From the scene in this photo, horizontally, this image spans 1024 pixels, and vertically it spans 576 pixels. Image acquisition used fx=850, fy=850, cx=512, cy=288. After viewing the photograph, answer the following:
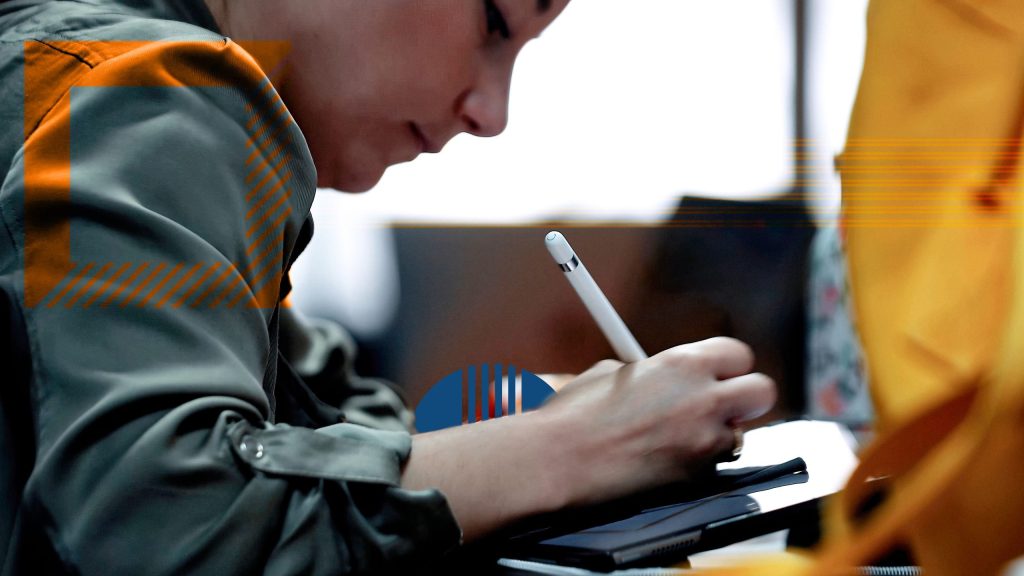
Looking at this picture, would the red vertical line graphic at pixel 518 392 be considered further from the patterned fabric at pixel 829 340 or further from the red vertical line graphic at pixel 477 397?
the patterned fabric at pixel 829 340

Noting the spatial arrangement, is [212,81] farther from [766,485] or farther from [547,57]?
[547,57]

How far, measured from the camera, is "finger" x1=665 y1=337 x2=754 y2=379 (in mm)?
321

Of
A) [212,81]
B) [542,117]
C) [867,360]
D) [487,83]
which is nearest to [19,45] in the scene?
[212,81]

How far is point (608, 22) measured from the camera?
729 millimetres

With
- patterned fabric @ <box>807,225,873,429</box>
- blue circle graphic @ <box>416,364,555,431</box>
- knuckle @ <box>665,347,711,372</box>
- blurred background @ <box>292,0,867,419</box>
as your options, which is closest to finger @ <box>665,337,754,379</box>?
knuckle @ <box>665,347,711,372</box>

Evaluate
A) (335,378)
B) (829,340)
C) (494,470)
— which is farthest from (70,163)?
(829,340)

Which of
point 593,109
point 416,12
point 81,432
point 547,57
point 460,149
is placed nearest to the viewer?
point 81,432

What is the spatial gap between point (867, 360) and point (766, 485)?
2.7 inches

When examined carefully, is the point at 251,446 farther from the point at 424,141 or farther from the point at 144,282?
the point at 424,141

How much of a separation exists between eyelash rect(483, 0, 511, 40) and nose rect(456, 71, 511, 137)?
2 cm

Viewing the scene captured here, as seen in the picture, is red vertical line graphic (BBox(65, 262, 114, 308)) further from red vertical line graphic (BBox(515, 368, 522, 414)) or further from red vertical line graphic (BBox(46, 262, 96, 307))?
red vertical line graphic (BBox(515, 368, 522, 414))

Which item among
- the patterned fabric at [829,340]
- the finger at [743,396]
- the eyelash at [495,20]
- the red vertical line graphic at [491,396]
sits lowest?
the patterned fabric at [829,340]

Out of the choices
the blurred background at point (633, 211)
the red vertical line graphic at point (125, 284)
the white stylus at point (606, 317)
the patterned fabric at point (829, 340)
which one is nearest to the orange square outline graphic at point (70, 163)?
the red vertical line graphic at point (125, 284)

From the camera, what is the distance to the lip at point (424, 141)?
1.42ft
